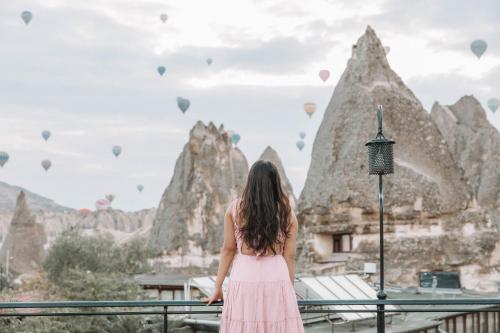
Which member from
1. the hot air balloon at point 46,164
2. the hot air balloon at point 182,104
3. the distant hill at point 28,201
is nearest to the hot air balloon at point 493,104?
the hot air balloon at point 182,104

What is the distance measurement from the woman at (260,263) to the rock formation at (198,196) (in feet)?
196

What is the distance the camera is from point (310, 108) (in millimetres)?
47375

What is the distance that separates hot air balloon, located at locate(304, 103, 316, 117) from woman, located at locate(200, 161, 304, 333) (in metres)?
43.0

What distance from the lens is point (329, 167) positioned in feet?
132

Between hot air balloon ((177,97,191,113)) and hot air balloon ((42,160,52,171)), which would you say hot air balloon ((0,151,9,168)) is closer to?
hot air balloon ((42,160,52,171))

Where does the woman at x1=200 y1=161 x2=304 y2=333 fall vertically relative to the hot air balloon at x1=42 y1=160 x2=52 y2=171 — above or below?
below

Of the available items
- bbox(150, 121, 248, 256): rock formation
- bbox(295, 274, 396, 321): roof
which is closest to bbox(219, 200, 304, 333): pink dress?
bbox(295, 274, 396, 321): roof

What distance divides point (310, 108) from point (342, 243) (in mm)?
11513

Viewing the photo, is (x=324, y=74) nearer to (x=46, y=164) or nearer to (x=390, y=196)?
(x=390, y=196)

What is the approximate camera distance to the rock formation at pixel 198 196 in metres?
64.8

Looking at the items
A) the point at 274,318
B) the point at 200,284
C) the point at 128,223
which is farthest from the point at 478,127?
the point at 128,223

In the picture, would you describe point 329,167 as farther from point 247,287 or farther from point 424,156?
point 247,287

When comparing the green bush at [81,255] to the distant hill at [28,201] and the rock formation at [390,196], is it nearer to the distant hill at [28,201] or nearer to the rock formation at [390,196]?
the rock formation at [390,196]

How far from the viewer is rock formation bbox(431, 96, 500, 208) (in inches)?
2628
